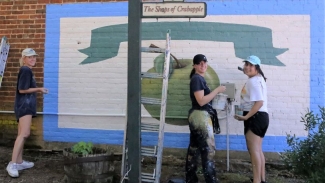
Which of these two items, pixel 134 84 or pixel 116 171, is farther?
pixel 116 171

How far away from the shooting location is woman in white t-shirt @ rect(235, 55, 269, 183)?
4699mm

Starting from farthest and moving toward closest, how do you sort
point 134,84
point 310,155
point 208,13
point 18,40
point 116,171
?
point 18,40 → point 208,13 → point 116,171 → point 134,84 → point 310,155

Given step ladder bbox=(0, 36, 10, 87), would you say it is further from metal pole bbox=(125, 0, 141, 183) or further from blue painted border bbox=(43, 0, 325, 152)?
metal pole bbox=(125, 0, 141, 183)

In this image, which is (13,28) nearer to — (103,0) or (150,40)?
(103,0)

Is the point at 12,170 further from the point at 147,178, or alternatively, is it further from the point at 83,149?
the point at 147,178

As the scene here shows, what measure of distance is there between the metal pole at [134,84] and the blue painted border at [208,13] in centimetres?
173

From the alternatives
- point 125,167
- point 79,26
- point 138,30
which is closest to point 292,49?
point 138,30

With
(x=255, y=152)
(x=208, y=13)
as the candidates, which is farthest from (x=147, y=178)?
(x=208, y=13)

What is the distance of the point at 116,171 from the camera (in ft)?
17.9

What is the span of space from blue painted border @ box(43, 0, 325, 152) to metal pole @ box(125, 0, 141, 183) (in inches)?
68.1

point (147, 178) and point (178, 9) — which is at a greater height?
point (178, 9)

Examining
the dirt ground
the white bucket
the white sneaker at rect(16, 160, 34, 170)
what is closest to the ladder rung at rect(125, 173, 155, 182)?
the dirt ground

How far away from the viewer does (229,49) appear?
19.2ft

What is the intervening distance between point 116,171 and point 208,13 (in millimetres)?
2888
